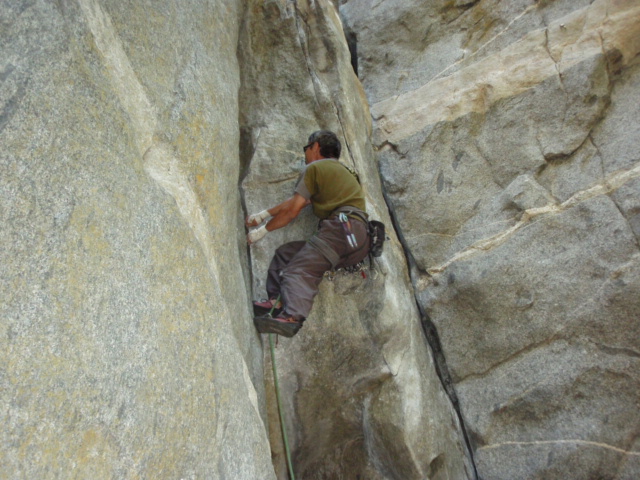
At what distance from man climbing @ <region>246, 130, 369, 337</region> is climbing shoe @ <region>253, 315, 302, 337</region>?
0.01 m

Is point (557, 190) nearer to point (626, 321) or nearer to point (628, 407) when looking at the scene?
point (626, 321)

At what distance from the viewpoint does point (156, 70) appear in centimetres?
354

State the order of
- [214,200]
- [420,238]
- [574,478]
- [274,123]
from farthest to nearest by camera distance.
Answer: [420,238] < [274,123] < [574,478] < [214,200]

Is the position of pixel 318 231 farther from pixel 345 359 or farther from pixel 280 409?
pixel 280 409

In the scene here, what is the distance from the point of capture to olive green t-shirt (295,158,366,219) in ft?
15.9

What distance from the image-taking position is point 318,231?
4812 mm

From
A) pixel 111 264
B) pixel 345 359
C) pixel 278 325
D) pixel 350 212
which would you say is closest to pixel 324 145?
pixel 350 212

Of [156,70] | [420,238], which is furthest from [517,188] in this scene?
[156,70]

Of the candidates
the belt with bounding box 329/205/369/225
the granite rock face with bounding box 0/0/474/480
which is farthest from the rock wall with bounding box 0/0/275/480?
the belt with bounding box 329/205/369/225

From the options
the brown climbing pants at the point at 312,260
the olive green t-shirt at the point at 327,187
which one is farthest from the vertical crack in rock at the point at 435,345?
the olive green t-shirt at the point at 327,187

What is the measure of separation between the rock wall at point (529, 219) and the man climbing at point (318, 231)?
1.57 metres

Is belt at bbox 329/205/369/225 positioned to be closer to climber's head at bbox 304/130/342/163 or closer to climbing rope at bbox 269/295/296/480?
climber's head at bbox 304/130/342/163

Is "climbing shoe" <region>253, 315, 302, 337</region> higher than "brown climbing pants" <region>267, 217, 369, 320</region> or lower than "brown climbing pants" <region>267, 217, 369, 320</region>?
lower

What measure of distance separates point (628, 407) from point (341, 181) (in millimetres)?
3372
